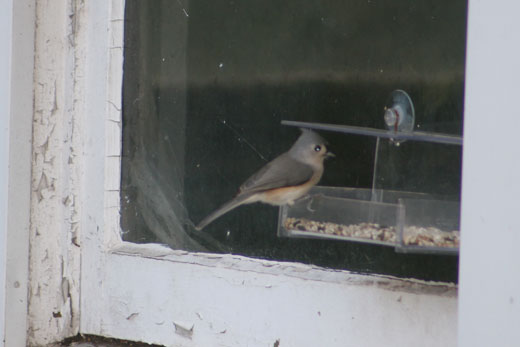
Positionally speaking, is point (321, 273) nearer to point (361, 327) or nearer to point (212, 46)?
point (361, 327)

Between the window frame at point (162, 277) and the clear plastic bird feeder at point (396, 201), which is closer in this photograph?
the clear plastic bird feeder at point (396, 201)

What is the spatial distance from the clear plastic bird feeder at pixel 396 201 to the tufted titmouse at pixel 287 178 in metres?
0.10

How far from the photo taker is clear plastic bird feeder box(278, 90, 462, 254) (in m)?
1.49

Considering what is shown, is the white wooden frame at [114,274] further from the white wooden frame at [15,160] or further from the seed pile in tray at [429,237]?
the seed pile in tray at [429,237]

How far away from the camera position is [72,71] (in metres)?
2.01

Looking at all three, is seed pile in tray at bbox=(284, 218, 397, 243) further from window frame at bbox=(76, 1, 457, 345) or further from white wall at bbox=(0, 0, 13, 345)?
white wall at bbox=(0, 0, 13, 345)

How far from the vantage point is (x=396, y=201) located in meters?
1.63

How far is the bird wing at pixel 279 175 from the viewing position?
2057 mm

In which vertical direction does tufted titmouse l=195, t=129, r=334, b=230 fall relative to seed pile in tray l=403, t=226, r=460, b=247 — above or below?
above

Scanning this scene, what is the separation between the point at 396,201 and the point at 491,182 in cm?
58

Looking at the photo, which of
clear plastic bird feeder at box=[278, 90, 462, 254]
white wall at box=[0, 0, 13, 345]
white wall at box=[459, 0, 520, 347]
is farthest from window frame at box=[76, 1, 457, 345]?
white wall at box=[459, 0, 520, 347]

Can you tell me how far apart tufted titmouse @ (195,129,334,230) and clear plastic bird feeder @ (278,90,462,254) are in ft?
0.33

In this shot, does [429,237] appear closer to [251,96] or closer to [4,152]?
[251,96]

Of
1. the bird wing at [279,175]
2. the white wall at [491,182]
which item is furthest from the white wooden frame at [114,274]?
the white wall at [491,182]
